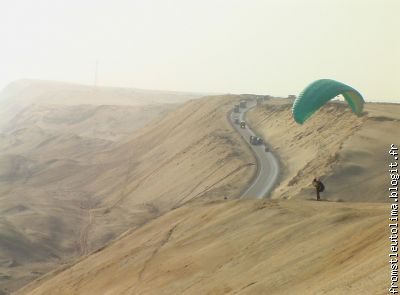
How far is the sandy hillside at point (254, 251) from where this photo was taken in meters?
17.5

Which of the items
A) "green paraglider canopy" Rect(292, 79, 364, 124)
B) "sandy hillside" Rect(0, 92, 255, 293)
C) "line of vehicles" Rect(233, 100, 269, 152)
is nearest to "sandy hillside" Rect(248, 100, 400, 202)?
"line of vehicles" Rect(233, 100, 269, 152)

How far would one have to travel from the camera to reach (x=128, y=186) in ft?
209

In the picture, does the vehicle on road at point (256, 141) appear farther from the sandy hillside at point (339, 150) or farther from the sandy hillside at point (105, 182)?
the sandy hillside at point (105, 182)

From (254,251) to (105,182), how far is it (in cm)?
4968

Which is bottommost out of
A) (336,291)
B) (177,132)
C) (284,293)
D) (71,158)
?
(71,158)

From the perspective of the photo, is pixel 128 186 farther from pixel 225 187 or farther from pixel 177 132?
pixel 225 187

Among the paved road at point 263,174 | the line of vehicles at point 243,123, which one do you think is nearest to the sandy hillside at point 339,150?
the paved road at point 263,174

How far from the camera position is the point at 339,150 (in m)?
40.0

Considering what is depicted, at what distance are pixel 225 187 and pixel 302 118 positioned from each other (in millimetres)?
17036

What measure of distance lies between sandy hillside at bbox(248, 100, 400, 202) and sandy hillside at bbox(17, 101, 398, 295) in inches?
7.1

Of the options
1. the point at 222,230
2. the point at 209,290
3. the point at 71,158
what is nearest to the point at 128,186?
the point at 71,158

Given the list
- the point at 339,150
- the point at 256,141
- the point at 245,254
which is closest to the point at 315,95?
the point at 245,254

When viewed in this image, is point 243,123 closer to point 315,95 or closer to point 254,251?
point 315,95

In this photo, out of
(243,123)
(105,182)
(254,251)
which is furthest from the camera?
(105,182)
